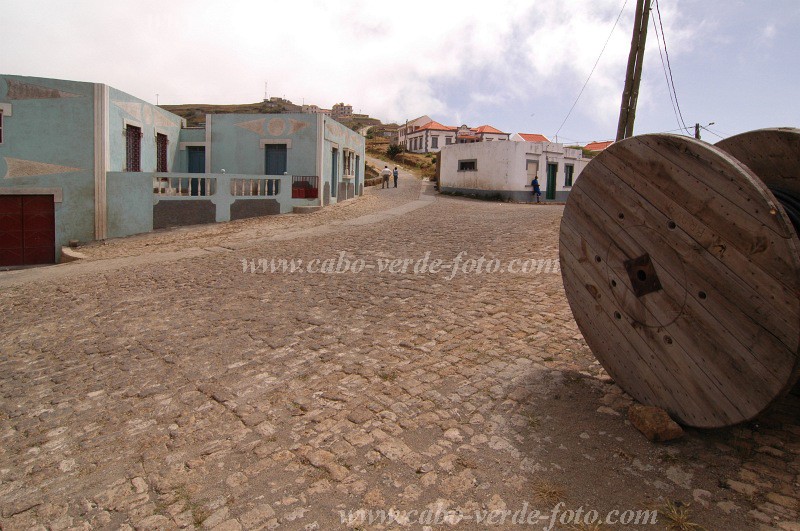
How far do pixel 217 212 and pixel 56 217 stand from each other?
5.05 meters

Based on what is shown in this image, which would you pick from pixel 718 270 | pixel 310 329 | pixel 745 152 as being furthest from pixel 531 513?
pixel 310 329

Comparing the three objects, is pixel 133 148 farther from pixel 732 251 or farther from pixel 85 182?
pixel 732 251

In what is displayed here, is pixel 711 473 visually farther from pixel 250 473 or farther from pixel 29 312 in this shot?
pixel 29 312

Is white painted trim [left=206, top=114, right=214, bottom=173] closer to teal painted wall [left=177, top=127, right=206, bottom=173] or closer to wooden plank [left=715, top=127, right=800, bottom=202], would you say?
teal painted wall [left=177, top=127, right=206, bottom=173]

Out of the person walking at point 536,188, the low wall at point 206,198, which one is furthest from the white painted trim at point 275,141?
the person walking at point 536,188

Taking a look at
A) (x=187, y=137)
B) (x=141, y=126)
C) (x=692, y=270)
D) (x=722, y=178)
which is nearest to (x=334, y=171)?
(x=187, y=137)

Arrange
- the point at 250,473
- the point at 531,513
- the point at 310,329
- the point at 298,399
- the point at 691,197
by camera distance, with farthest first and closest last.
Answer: the point at 310,329, the point at 298,399, the point at 250,473, the point at 691,197, the point at 531,513

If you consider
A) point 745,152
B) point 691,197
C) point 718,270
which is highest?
point 745,152

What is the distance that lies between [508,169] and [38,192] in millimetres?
21351

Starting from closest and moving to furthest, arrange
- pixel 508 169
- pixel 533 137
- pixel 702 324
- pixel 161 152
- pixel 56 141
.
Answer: pixel 702 324
pixel 56 141
pixel 161 152
pixel 508 169
pixel 533 137

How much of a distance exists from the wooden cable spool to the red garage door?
58.9 ft

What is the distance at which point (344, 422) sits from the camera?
3662 millimetres

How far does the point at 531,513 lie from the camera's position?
103 inches

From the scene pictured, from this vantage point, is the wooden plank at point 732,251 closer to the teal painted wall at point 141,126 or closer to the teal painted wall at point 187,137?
the teal painted wall at point 141,126
